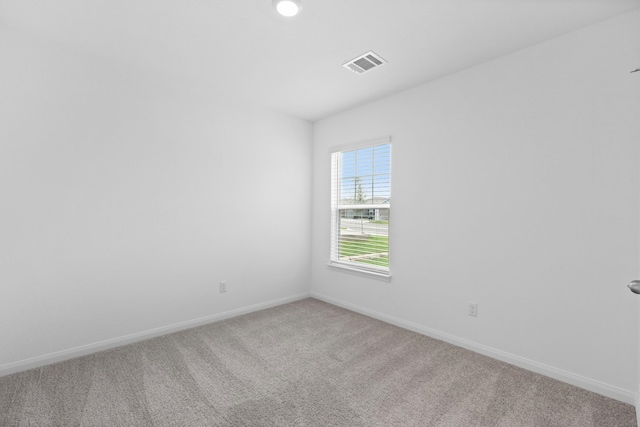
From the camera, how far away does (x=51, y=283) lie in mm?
2395

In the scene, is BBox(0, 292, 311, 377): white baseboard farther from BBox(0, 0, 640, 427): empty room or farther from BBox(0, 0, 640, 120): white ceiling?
BBox(0, 0, 640, 120): white ceiling

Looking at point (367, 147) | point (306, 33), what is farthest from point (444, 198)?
point (306, 33)

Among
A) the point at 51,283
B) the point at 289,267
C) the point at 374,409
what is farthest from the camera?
the point at 289,267

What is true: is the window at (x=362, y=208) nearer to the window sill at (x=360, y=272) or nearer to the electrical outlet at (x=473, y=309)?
the window sill at (x=360, y=272)

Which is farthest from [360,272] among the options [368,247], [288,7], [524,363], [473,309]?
[288,7]

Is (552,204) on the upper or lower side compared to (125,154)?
lower

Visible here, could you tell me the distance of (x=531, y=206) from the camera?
2350 mm

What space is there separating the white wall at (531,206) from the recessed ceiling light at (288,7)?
1.65 m

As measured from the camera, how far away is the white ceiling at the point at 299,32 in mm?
1958

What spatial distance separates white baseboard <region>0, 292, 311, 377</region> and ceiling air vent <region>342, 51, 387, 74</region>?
295cm

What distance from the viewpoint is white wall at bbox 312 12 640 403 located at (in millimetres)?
1992

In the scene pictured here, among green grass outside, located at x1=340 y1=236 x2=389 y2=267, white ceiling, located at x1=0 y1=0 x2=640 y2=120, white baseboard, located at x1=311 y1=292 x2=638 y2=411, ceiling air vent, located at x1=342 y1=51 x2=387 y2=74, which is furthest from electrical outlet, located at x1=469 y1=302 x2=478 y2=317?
ceiling air vent, located at x1=342 y1=51 x2=387 y2=74

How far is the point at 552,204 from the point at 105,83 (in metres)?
3.93

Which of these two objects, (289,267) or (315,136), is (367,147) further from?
(289,267)
